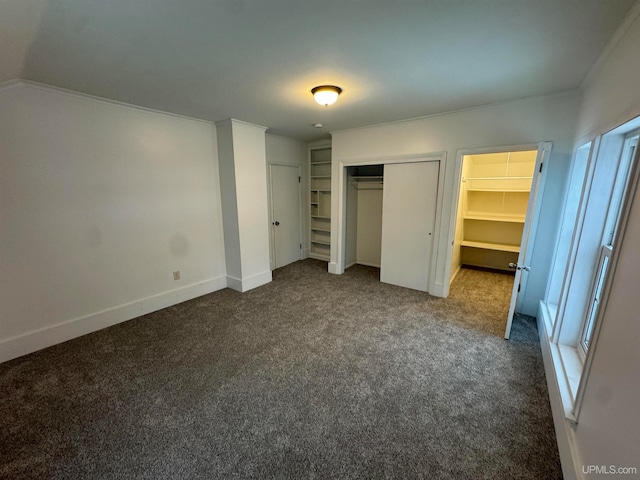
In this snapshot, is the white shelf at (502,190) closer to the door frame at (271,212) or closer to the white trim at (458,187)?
the white trim at (458,187)

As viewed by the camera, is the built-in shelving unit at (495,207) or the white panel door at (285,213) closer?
the built-in shelving unit at (495,207)

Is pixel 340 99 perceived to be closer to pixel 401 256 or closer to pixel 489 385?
pixel 401 256

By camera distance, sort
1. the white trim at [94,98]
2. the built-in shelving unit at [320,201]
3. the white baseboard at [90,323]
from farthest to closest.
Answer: the built-in shelving unit at [320,201], the white baseboard at [90,323], the white trim at [94,98]

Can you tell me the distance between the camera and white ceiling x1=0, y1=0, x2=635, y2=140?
134 cm

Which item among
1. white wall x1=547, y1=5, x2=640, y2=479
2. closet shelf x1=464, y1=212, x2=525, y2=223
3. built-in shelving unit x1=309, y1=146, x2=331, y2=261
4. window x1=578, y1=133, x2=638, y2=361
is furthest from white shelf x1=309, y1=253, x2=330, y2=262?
white wall x1=547, y1=5, x2=640, y2=479

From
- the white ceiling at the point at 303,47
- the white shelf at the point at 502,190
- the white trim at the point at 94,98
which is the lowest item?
the white shelf at the point at 502,190

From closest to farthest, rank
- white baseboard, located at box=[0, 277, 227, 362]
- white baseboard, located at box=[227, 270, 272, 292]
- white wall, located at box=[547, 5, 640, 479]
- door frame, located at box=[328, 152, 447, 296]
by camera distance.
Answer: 1. white wall, located at box=[547, 5, 640, 479]
2. white baseboard, located at box=[0, 277, 227, 362]
3. door frame, located at box=[328, 152, 447, 296]
4. white baseboard, located at box=[227, 270, 272, 292]

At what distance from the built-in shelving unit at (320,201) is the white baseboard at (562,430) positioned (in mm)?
3842

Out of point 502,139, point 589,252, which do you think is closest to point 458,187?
point 502,139

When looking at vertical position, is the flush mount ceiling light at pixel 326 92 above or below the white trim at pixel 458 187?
above

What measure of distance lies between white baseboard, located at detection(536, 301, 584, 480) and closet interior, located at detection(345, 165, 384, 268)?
3069mm

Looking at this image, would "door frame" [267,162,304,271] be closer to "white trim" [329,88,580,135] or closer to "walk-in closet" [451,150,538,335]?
"white trim" [329,88,580,135]

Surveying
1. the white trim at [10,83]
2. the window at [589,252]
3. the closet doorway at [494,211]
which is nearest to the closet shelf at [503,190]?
the closet doorway at [494,211]

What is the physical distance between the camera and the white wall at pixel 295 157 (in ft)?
14.9
